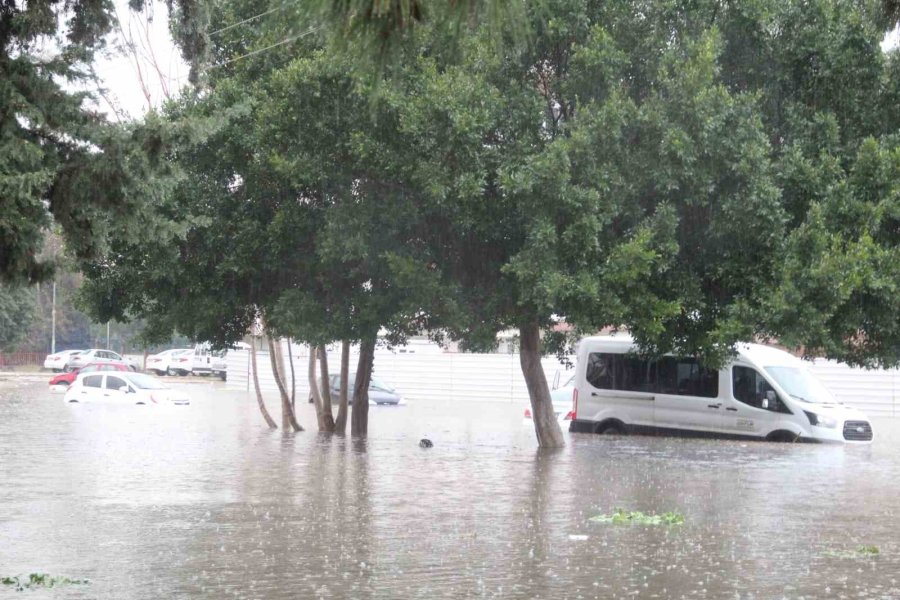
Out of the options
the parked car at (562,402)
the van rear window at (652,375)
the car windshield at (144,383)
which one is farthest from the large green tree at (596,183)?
the car windshield at (144,383)

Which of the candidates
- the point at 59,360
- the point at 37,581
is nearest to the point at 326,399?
the point at 37,581

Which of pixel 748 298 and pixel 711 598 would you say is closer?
pixel 711 598

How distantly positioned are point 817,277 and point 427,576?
966 centimetres

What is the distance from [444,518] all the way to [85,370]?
41183 millimetres

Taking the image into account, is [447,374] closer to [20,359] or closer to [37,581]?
[20,359]

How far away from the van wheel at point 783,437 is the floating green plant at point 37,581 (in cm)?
1806

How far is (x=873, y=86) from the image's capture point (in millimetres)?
19062

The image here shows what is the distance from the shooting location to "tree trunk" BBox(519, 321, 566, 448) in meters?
22.7

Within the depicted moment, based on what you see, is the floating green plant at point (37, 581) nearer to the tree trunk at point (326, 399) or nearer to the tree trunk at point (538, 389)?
the tree trunk at point (538, 389)

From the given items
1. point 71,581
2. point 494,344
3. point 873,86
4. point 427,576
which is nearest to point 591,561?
point 427,576

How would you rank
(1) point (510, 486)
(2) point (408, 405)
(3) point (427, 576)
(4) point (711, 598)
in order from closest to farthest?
(4) point (711, 598), (3) point (427, 576), (1) point (510, 486), (2) point (408, 405)

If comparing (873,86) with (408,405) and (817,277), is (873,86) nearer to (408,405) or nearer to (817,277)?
(817,277)

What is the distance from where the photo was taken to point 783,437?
2472 cm

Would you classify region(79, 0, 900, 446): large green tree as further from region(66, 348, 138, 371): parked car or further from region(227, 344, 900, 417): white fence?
region(66, 348, 138, 371): parked car
